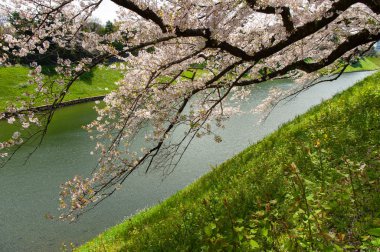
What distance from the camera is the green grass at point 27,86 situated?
185ft

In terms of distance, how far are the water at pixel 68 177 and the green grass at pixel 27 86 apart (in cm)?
2863

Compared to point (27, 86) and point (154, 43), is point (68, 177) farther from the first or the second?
point (27, 86)

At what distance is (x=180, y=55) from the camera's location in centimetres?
696

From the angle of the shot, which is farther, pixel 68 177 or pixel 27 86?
pixel 27 86

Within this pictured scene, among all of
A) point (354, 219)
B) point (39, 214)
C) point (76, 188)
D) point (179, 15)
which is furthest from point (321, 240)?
point (39, 214)

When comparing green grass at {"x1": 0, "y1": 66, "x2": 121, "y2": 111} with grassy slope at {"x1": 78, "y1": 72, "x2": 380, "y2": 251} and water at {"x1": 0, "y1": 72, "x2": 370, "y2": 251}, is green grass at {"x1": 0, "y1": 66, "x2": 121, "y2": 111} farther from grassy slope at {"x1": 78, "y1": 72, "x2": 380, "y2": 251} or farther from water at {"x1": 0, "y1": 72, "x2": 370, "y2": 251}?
grassy slope at {"x1": 78, "y1": 72, "x2": 380, "y2": 251}

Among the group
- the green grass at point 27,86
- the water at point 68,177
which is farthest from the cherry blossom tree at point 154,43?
the green grass at point 27,86

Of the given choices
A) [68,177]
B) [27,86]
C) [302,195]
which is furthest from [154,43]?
[27,86]

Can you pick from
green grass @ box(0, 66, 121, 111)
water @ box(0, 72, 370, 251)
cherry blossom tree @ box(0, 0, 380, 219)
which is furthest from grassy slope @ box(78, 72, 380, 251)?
green grass @ box(0, 66, 121, 111)

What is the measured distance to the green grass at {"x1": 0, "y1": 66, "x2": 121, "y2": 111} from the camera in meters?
56.4

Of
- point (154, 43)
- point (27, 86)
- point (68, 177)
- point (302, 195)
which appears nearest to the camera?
point (302, 195)

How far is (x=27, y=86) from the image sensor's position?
6000 centimetres

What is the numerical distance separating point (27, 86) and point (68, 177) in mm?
46632

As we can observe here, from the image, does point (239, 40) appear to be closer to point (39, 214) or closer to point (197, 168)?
point (197, 168)
